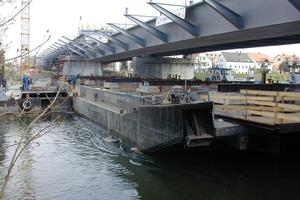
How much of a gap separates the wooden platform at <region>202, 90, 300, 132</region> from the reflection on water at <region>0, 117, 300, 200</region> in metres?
2.11

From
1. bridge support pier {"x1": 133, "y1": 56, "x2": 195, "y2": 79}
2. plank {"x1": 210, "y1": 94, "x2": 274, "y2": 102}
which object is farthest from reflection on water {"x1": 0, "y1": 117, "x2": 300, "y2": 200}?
bridge support pier {"x1": 133, "y1": 56, "x2": 195, "y2": 79}

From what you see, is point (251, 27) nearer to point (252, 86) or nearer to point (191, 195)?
point (252, 86)

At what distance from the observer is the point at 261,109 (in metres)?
15.1

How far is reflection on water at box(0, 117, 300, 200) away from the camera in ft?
44.9

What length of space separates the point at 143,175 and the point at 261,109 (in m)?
4.87

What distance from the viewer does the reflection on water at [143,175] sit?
13672mm

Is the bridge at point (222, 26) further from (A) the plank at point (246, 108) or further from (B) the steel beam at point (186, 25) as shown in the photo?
(A) the plank at point (246, 108)

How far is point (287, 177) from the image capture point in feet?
51.7

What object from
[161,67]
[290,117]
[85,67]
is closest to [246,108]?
[290,117]

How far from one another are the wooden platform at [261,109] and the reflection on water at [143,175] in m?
2.11

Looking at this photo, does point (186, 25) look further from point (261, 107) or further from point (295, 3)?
point (261, 107)

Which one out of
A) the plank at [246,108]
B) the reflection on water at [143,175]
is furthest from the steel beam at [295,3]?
the reflection on water at [143,175]

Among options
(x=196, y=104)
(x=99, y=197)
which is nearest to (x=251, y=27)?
(x=196, y=104)

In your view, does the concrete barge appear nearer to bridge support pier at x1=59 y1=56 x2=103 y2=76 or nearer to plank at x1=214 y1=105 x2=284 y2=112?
plank at x1=214 y1=105 x2=284 y2=112
